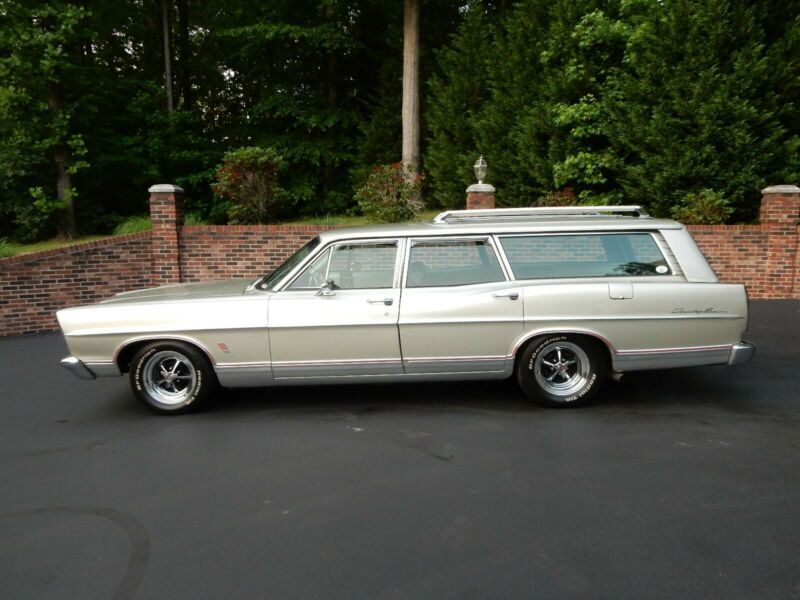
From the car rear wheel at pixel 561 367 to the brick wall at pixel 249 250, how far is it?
20.3ft

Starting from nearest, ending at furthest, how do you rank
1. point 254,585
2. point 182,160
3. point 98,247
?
1. point 254,585
2. point 98,247
3. point 182,160

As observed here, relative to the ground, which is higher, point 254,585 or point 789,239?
point 789,239

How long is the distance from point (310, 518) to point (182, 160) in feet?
57.4

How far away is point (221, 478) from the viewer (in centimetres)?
397

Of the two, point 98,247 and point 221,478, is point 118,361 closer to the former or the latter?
point 221,478

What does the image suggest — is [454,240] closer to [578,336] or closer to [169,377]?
[578,336]

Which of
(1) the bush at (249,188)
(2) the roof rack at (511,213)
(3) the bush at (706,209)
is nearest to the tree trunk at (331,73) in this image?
(1) the bush at (249,188)

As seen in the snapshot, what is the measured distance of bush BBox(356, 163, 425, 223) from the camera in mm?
12453

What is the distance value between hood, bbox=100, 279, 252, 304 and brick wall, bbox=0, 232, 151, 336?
4535 millimetres

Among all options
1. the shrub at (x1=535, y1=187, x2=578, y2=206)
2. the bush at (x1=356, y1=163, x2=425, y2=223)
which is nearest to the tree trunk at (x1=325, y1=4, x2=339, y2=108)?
the bush at (x1=356, y1=163, x2=425, y2=223)

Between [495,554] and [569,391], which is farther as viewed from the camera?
[569,391]

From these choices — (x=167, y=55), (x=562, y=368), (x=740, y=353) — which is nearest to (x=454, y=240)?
(x=562, y=368)

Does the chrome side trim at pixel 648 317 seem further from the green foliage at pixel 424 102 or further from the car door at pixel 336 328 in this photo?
the green foliage at pixel 424 102

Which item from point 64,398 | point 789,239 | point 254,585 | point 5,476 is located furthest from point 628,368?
point 789,239
